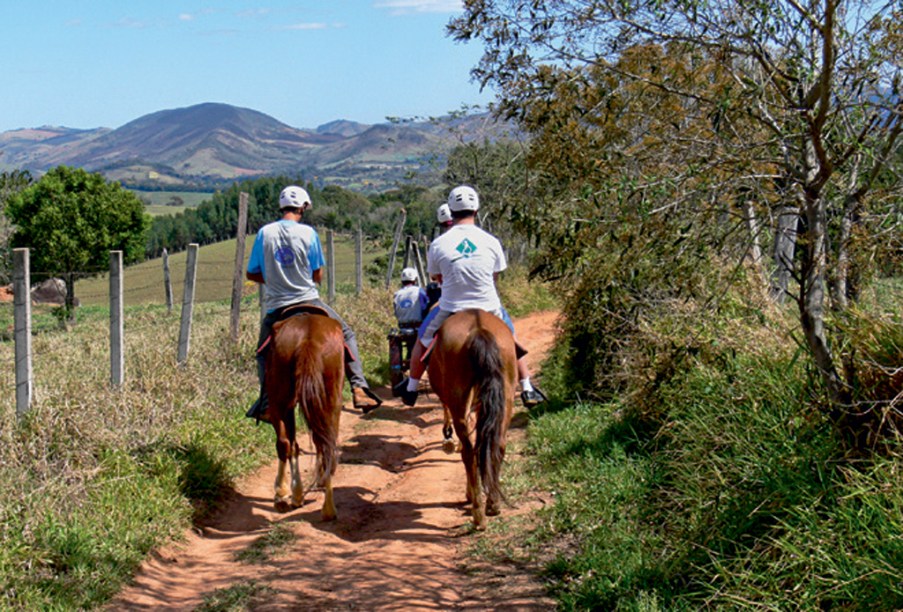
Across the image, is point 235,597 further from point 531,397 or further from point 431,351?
point 531,397

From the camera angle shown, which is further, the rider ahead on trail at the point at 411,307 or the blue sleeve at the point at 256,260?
the rider ahead on trail at the point at 411,307

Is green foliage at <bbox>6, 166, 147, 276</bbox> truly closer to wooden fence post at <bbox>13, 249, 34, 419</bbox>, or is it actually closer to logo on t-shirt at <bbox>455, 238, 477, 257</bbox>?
wooden fence post at <bbox>13, 249, 34, 419</bbox>

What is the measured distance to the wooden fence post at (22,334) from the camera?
7199mm

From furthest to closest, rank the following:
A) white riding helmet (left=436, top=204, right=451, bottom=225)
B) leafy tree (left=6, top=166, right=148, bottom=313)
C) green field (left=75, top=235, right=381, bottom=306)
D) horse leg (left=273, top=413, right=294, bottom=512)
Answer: green field (left=75, top=235, right=381, bottom=306)
leafy tree (left=6, top=166, right=148, bottom=313)
white riding helmet (left=436, top=204, right=451, bottom=225)
horse leg (left=273, top=413, right=294, bottom=512)

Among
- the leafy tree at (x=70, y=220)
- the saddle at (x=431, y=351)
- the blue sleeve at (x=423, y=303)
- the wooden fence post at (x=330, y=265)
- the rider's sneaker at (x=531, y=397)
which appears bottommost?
the rider's sneaker at (x=531, y=397)

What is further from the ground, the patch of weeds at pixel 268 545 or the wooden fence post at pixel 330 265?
the wooden fence post at pixel 330 265

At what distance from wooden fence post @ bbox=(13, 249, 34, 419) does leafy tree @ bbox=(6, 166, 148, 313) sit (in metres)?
28.6

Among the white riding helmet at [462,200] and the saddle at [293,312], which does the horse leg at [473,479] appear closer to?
the saddle at [293,312]

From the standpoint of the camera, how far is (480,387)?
6527mm

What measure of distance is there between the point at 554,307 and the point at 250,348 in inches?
430

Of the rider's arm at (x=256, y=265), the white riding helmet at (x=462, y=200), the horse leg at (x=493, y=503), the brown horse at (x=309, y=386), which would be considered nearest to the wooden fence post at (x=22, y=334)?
the rider's arm at (x=256, y=265)

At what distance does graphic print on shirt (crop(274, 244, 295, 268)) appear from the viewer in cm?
762

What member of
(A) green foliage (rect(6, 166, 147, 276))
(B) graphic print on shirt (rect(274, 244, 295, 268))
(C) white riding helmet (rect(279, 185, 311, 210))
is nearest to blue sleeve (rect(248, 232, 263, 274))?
(B) graphic print on shirt (rect(274, 244, 295, 268))

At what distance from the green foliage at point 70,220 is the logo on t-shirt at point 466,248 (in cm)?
3117
